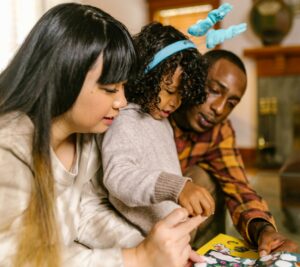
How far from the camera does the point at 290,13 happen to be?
3.55m

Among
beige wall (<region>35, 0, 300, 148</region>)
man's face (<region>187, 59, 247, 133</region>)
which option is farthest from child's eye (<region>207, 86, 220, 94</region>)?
beige wall (<region>35, 0, 300, 148</region>)

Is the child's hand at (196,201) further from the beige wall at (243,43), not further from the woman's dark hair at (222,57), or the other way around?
the beige wall at (243,43)

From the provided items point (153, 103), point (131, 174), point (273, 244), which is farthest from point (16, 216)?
point (273, 244)

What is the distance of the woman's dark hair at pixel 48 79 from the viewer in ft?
2.44

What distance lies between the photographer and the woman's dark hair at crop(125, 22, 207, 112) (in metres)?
1.01

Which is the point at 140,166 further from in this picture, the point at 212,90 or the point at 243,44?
the point at 243,44

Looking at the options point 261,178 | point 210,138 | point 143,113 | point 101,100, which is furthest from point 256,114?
point 101,100

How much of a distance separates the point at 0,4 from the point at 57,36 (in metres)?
1.42

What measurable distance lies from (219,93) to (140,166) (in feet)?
1.47

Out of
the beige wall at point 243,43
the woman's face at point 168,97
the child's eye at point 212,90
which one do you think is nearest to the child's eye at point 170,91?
the woman's face at point 168,97

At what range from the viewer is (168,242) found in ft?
2.47

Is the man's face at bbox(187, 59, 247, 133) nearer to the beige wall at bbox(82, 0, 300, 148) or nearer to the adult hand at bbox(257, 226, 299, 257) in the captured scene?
the adult hand at bbox(257, 226, 299, 257)

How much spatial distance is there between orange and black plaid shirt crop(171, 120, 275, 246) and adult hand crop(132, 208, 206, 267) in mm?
484

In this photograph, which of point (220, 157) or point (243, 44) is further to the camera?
point (243, 44)
